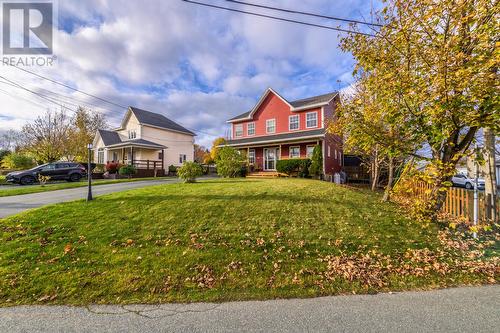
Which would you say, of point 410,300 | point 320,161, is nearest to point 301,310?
point 410,300

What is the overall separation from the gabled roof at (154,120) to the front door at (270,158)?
1786 centimetres

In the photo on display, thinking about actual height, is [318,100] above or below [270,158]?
above

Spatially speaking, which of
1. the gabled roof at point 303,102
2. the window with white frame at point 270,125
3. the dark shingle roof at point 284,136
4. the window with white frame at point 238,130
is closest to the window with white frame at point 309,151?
the dark shingle roof at point 284,136

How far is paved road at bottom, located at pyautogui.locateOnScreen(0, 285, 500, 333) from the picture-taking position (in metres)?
2.58

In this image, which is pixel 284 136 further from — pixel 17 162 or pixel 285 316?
pixel 17 162

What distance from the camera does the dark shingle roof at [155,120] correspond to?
97.9ft

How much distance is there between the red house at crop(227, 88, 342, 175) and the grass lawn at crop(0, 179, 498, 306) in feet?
39.8

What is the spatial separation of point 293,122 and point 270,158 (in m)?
4.19

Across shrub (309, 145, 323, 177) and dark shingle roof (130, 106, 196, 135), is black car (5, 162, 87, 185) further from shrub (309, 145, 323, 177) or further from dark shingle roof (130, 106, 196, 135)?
shrub (309, 145, 323, 177)

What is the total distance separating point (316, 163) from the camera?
55.5ft

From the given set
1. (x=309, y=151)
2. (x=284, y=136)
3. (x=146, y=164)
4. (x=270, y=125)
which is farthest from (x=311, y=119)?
(x=146, y=164)

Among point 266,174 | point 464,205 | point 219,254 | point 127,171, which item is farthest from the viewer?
point 127,171

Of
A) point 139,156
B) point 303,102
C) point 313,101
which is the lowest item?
point 139,156

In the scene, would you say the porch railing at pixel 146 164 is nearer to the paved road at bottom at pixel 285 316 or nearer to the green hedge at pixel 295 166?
the green hedge at pixel 295 166
